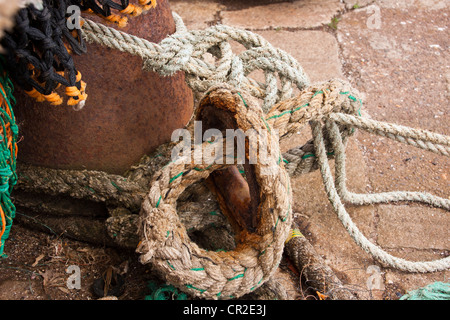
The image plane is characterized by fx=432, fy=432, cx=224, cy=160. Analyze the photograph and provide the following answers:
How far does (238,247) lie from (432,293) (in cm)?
65

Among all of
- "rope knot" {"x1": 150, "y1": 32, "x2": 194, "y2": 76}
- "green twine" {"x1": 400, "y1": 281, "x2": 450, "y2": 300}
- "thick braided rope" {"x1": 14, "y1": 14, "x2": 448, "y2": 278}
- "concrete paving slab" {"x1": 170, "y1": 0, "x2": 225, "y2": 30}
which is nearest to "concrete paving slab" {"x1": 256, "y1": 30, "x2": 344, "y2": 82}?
"concrete paving slab" {"x1": 170, "y1": 0, "x2": 225, "y2": 30}

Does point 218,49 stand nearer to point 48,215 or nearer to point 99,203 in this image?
point 99,203

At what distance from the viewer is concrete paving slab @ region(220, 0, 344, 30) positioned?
2730mm

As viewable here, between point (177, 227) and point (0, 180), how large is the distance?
0.43m

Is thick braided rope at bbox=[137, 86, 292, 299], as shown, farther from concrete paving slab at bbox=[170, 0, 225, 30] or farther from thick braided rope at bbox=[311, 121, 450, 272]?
concrete paving slab at bbox=[170, 0, 225, 30]

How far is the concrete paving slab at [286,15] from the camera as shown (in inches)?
107

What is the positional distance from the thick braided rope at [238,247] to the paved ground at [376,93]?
→ 0.47 m

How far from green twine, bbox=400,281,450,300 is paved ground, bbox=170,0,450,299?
2.1 inches

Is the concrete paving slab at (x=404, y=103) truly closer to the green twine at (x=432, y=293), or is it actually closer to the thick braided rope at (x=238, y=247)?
the green twine at (x=432, y=293)

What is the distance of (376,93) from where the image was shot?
7.32ft

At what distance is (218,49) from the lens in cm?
146

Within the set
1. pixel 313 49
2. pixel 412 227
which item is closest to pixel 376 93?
pixel 313 49

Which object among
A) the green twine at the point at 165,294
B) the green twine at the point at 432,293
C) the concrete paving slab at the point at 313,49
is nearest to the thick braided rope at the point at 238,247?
the green twine at the point at 165,294

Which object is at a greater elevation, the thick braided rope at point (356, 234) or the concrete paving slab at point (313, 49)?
the concrete paving slab at point (313, 49)
